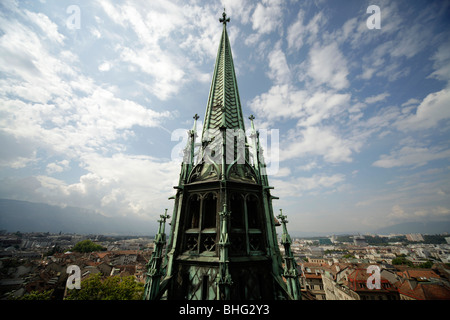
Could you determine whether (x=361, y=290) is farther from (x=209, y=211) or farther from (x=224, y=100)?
(x=224, y=100)

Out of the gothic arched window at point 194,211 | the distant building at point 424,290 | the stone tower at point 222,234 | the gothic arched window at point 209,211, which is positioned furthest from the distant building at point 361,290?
the gothic arched window at point 194,211

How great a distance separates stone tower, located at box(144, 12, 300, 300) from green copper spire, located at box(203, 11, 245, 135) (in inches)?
12.2

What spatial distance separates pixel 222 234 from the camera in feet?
20.4

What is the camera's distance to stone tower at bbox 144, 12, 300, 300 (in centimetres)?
603

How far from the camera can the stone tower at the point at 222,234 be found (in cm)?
603

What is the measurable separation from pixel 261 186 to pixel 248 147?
2.70 metres

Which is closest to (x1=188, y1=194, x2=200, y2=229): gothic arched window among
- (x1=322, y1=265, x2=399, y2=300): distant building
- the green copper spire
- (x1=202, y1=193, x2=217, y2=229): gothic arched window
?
(x1=202, y1=193, x2=217, y2=229): gothic arched window

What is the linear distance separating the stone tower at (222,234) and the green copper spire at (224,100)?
31 centimetres

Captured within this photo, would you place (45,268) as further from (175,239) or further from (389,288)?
(389,288)

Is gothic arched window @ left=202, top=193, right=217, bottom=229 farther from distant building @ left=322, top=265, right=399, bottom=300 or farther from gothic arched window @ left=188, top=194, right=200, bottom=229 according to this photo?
distant building @ left=322, top=265, right=399, bottom=300

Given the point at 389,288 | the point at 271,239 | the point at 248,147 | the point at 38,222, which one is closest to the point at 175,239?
the point at 271,239

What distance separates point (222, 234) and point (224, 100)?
7233 millimetres

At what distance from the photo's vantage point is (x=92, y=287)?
849 inches

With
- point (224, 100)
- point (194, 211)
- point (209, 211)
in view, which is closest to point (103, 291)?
point (194, 211)
